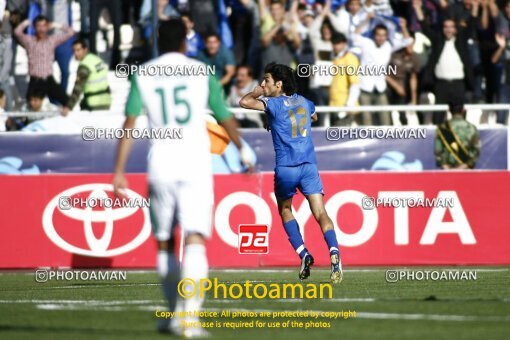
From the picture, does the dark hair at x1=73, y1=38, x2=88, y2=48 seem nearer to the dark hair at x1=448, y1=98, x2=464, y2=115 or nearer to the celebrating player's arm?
the dark hair at x1=448, y1=98, x2=464, y2=115

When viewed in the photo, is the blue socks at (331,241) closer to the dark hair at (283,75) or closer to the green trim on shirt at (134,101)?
the dark hair at (283,75)

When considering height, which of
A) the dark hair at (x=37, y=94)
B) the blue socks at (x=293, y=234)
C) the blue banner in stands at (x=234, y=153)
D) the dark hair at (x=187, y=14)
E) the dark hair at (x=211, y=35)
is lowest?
the blue banner in stands at (x=234, y=153)

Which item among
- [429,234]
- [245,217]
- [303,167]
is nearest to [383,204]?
[429,234]

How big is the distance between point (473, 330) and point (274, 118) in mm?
5928

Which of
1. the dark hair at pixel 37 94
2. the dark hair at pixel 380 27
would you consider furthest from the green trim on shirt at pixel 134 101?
the dark hair at pixel 37 94

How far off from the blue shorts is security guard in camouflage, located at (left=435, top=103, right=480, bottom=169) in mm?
6423

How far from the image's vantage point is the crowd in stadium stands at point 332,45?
74.0 ft

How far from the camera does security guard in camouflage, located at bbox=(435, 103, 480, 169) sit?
848 inches

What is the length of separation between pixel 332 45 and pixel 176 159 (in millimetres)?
13060

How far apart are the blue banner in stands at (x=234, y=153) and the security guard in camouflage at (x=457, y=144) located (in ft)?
2.43

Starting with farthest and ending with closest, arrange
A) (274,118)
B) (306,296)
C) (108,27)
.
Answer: (108,27), (274,118), (306,296)

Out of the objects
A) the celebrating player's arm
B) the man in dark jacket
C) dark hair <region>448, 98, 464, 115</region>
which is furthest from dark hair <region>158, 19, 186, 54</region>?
the man in dark jacket

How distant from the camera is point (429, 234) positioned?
18.7 meters

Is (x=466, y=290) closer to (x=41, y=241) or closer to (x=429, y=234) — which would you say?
(x=429, y=234)
